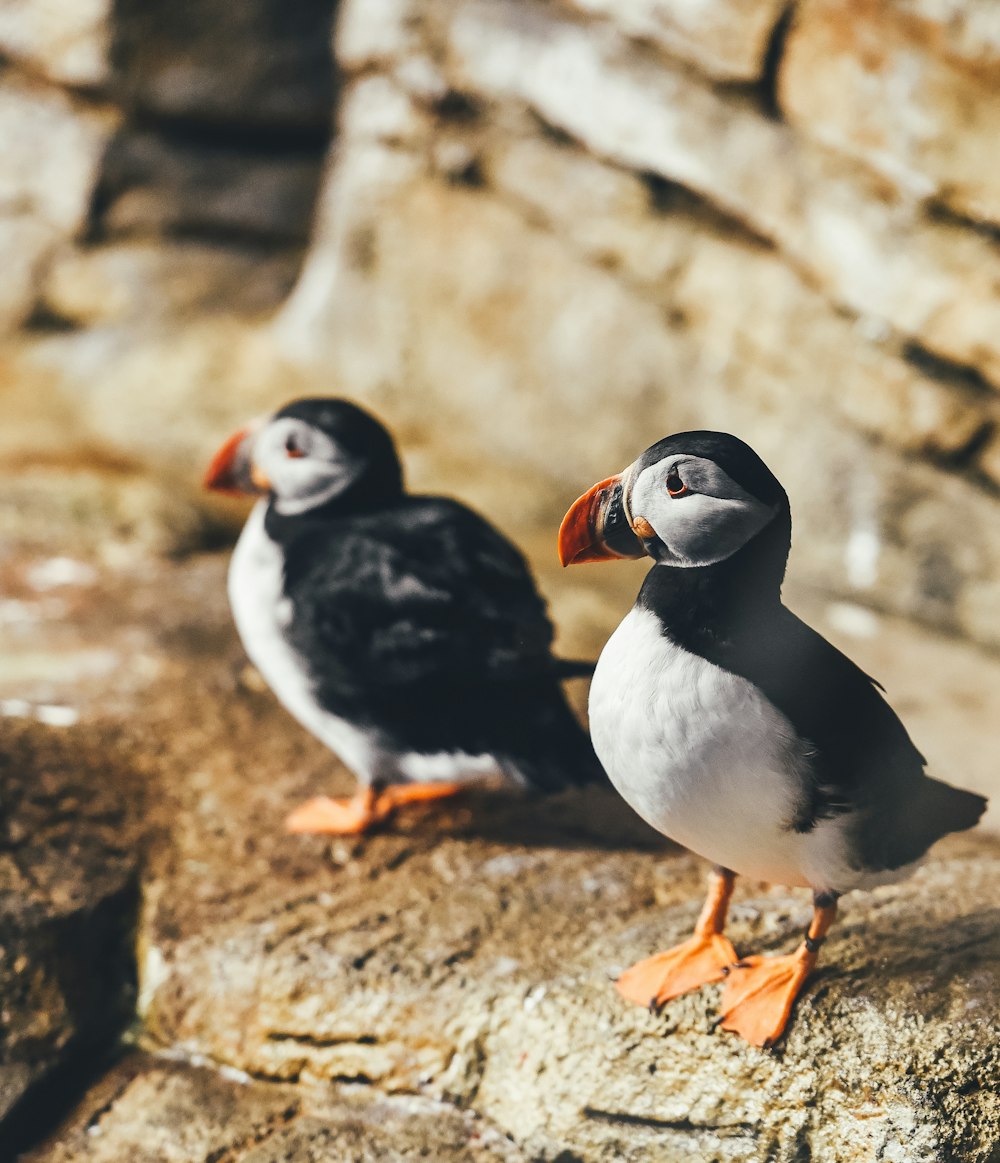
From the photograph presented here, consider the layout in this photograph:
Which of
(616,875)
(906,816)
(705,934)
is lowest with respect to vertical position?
(616,875)

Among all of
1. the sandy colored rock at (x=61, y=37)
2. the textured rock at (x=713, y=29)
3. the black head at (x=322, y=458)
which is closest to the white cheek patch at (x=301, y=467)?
the black head at (x=322, y=458)

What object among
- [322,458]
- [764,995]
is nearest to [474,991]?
[764,995]

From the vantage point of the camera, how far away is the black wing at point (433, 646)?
111 inches

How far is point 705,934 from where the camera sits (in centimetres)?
234

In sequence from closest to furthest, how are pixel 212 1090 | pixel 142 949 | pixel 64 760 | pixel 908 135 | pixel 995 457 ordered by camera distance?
pixel 212 1090 < pixel 142 949 < pixel 64 760 < pixel 908 135 < pixel 995 457

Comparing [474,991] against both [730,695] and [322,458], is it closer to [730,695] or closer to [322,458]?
[730,695]

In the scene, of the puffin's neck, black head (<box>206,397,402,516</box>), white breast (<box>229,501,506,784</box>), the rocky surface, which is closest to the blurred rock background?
the rocky surface

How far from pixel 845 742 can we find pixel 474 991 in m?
0.87

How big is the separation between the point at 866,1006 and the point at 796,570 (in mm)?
3005

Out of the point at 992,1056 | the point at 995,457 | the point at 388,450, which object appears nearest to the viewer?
the point at 992,1056

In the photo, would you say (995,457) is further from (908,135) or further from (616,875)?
(616,875)

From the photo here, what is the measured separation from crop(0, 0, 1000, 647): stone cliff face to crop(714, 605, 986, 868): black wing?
98.0 inches

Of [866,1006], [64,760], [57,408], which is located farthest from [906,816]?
[57,408]

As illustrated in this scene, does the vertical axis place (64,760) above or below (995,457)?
below
